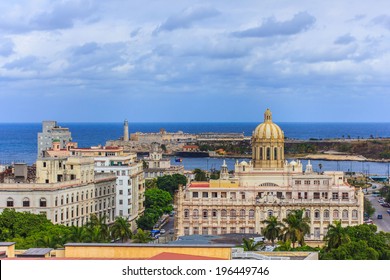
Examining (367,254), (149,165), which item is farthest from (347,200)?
(149,165)

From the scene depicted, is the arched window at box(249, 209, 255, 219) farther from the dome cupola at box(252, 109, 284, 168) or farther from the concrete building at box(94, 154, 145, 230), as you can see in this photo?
the concrete building at box(94, 154, 145, 230)

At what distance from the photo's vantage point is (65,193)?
3337 inches

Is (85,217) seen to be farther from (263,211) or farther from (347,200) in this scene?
(347,200)

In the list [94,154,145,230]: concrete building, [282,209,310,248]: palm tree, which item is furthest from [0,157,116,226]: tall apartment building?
[282,209,310,248]: palm tree

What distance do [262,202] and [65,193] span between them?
19.8 m

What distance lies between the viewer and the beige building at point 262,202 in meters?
88.6

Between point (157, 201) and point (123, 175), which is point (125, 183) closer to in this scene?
point (123, 175)

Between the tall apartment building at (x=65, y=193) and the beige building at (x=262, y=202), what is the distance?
9224mm

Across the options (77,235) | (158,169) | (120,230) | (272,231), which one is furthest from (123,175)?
(158,169)

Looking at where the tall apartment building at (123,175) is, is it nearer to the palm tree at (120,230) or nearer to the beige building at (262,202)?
the beige building at (262,202)

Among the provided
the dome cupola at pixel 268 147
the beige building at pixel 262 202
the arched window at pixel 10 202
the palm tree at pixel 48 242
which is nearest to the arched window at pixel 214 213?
the beige building at pixel 262 202

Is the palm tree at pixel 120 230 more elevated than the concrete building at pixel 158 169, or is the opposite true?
the concrete building at pixel 158 169

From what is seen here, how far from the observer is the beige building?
8856cm

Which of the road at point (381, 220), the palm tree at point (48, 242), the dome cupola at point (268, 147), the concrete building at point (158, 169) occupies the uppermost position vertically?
the dome cupola at point (268, 147)
